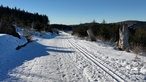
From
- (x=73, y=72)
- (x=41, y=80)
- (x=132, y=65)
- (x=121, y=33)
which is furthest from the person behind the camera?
(x=121, y=33)

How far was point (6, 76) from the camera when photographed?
7.93 metres

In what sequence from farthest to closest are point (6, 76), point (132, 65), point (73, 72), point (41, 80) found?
point (132, 65) < point (73, 72) < point (6, 76) < point (41, 80)

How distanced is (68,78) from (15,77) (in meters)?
1.81

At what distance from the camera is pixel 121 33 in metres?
18.5

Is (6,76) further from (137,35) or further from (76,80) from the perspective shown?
(137,35)

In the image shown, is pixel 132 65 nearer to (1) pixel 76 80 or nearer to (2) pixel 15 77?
(1) pixel 76 80

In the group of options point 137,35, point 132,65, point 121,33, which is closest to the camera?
point 132,65

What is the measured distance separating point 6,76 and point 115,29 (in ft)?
123

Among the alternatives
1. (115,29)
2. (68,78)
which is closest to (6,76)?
(68,78)

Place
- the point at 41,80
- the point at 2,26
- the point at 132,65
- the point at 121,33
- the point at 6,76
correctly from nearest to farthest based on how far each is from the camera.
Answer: the point at 41,80, the point at 6,76, the point at 132,65, the point at 121,33, the point at 2,26

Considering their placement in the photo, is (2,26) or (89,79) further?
(2,26)

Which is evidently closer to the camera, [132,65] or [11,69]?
[11,69]

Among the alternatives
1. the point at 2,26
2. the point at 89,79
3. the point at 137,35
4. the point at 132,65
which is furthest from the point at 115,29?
the point at 89,79

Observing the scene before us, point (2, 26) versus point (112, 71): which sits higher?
point (2, 26)
